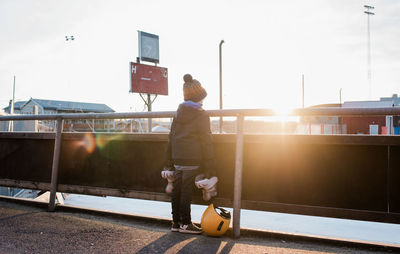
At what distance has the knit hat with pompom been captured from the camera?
337 cm

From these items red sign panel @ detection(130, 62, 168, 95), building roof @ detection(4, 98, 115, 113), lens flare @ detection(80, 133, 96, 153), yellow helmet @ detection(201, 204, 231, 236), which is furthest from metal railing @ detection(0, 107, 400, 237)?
building roof @ detection(4, 98, 115, 113)

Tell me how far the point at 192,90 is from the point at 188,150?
25.9 inches

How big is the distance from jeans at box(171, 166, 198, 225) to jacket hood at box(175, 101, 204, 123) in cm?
52

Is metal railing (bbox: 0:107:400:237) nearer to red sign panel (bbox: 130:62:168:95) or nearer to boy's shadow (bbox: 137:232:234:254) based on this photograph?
boy's shadow (bbox: 137:232:234:254)

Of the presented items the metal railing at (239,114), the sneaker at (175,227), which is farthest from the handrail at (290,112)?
the sneaker at (175,227)

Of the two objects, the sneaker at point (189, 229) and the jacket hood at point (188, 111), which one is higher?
the jacket hood at point (188, 111)

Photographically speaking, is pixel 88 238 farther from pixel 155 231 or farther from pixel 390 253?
pixel 390 253

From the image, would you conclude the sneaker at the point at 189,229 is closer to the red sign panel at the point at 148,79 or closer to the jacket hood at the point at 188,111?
the jacket hood at the point at 188,111

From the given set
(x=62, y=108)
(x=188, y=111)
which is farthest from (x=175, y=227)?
(x=62, y=108)

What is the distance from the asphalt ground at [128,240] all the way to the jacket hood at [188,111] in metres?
1.20

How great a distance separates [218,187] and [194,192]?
300 millimetres

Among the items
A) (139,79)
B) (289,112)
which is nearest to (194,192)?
(289,112)

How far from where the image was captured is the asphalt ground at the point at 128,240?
2.75 m

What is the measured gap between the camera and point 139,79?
30.2 meters
